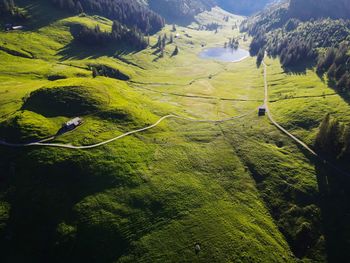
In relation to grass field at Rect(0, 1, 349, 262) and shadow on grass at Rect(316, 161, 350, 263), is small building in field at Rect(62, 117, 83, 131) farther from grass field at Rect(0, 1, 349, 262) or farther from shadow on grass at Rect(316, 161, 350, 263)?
shadow on grass at Rect(316, 161, 350, 263)

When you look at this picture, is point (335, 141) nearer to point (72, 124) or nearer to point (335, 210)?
point (335, 210)

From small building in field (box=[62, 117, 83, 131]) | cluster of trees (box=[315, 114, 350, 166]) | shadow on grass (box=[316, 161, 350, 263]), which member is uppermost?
cluster of trees (box=[315, 114, 350, 166])

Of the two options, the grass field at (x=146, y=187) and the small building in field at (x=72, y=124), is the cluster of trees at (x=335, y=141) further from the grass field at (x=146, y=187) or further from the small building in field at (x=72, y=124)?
the small building in field at (x=72, y=124)

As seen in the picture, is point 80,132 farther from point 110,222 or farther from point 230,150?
point 230,150

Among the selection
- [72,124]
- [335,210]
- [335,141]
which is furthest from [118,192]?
[335,141]

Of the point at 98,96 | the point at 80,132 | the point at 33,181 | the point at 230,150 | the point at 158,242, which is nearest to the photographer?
the point at 158,242

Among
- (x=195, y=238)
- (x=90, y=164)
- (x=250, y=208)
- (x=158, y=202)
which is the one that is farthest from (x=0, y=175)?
(x=250, y=208)

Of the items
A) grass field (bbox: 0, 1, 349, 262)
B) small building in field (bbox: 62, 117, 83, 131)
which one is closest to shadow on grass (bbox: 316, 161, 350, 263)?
grass field (bbox: 0, 1, 349, 262)
